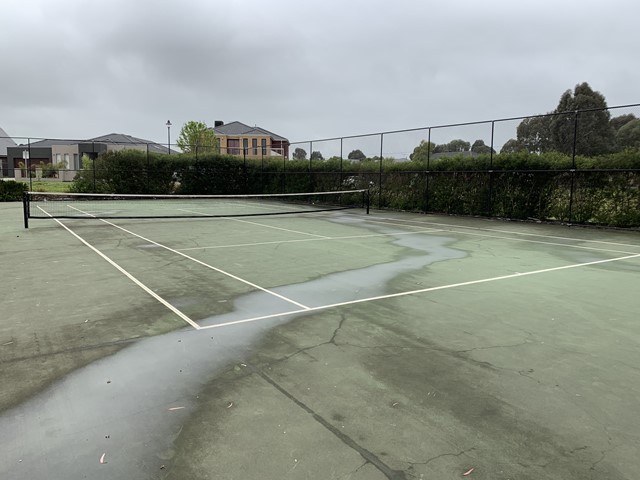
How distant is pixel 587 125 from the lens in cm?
1850

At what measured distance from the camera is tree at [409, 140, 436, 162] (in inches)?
868

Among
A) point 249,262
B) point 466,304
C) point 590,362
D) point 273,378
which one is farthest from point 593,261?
point 273,378

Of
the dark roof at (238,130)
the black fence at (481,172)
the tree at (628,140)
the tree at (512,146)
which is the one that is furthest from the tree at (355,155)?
the dark roof at (238,130)

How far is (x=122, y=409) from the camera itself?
318 cm

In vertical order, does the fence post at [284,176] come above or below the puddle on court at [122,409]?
above

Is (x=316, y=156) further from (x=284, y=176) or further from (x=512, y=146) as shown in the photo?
(x=512, y=146)

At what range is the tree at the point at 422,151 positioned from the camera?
868 inches

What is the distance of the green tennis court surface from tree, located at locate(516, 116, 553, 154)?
36.9 ft

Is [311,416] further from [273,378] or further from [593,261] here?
[593,261]

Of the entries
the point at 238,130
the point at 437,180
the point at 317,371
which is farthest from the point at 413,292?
the point at 238,130

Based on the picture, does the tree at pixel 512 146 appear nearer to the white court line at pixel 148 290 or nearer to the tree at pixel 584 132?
the tree at pixel 584 132

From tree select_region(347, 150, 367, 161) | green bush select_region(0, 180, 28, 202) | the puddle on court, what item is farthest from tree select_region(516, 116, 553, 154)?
green bush select_region(0, 180, 28, 202)

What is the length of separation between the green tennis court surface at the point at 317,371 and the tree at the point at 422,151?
14189mm

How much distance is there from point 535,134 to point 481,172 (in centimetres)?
290
